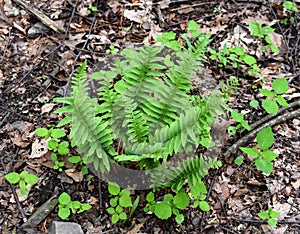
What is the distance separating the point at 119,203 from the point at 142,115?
0.75 metres

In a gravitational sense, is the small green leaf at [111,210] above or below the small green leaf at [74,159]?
below

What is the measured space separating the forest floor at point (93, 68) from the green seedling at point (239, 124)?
7cm

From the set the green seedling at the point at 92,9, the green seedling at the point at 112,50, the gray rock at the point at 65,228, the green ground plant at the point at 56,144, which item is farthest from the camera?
the green seedling at the point at 92,9

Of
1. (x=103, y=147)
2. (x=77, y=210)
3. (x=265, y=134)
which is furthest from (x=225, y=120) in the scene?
(x=77, y=210)

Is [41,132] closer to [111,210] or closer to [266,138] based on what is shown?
[111,210]

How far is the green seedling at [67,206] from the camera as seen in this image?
3.06 metres

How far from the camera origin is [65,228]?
9.79ft

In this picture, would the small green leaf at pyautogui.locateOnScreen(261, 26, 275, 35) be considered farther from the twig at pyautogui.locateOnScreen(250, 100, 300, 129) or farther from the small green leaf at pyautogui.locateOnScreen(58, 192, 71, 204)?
the small green leaf at pyautogui.locateOnScreen(58, 192, 71, 204)

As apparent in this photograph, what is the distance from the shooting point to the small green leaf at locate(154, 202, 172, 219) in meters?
3.00

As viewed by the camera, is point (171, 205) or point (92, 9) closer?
point (171, 205)

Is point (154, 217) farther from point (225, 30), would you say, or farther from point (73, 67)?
point (225, 30)

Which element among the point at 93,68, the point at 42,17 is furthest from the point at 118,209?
the point at 42,17

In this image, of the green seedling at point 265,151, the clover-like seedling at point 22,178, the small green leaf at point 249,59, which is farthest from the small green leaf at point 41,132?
the small green leaf at point 249,59

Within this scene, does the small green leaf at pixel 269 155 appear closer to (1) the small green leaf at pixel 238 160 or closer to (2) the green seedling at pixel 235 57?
(1) the small green leaf at pixel 238 160
